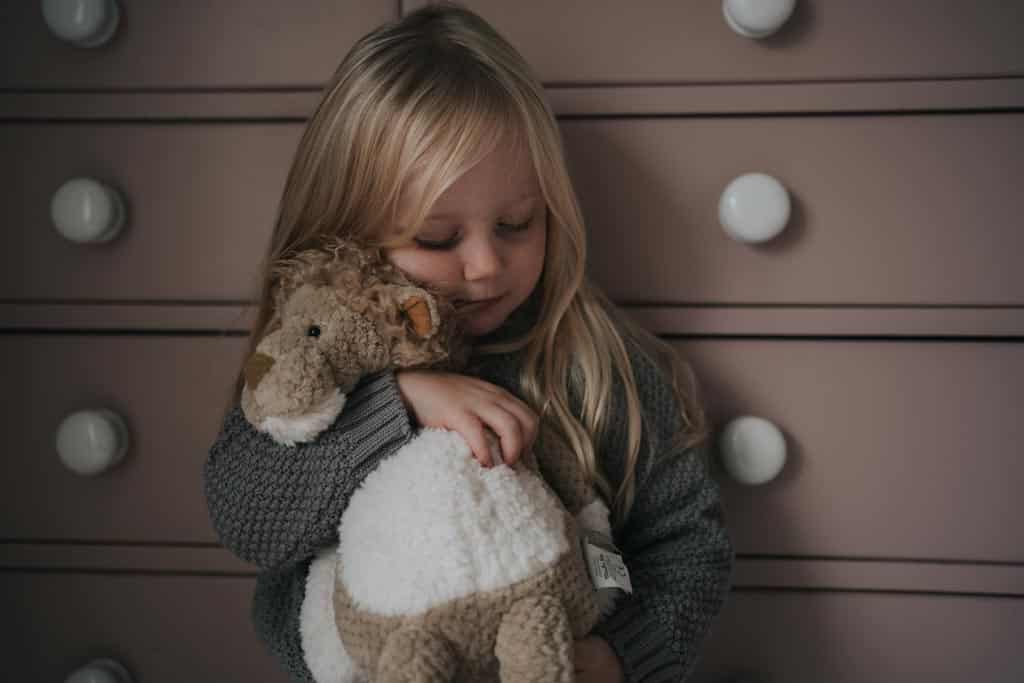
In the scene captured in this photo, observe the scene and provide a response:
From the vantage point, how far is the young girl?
0.55 m

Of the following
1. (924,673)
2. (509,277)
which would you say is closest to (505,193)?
(509,277)

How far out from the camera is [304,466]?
552 mm

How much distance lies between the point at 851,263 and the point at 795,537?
0.91 feet

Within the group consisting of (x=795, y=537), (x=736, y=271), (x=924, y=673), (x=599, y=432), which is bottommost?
(x=924, y=673)

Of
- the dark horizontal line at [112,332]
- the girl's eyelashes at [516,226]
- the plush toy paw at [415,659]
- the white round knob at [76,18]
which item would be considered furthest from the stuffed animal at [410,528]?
the white round knob at [76,18]

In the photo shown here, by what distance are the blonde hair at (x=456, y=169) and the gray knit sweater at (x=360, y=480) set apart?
0.02 metres

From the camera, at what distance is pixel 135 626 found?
0.77 m

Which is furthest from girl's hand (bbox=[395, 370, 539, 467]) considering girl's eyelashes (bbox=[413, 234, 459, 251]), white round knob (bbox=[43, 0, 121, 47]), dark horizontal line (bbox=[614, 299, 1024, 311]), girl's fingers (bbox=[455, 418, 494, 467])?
white round knob (bbox=[43, 0, 121, 47])

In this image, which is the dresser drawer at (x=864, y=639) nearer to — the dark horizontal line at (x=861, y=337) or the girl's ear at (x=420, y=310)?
the dark horizontal line at (x=861, y=337)

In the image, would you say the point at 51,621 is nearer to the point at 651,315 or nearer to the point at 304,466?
the point at 304,466

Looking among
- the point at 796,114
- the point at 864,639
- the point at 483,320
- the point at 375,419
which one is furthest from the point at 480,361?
the point at 864,639

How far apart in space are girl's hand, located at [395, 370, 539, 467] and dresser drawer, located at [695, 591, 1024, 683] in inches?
14.6

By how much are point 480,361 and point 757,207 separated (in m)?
0.29

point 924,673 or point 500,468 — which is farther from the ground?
point 500,468
